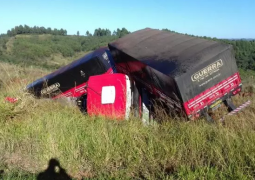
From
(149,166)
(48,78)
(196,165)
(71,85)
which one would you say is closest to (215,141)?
(196,165)

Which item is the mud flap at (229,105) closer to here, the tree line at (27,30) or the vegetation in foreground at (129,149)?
the vegetation in foreground at (129,149)

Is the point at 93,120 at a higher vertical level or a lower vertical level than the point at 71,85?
lower

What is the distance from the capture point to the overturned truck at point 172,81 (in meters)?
4.14

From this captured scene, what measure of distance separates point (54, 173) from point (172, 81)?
2.15 meters

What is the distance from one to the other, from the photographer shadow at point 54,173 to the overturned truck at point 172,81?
1637 millimetres

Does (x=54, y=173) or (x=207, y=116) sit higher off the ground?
(x=207, y=116)

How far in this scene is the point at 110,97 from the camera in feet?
16.3

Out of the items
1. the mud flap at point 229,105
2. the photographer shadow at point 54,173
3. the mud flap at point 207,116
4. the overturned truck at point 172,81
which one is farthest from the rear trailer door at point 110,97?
the mud flap at point 229,105

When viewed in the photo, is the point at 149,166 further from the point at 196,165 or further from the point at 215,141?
the point at 215,141

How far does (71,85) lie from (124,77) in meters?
2.23

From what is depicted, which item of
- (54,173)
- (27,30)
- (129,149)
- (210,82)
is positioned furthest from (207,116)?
(27,30)

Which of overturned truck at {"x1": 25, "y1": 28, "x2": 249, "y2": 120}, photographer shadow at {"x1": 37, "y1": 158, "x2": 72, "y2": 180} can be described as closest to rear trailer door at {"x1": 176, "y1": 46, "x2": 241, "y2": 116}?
overturned truck at {"x1": 25, "y1": 28, "x2": 249, "y2": 120}

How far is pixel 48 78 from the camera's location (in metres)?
7.14

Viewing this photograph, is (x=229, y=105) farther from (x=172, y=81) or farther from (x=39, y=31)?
(x=39, y=31)
